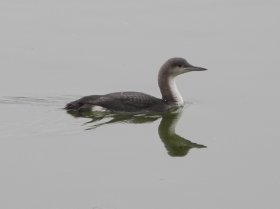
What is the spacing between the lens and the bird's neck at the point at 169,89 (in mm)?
12711

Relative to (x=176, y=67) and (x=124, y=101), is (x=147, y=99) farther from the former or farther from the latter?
(x=176, y=67)

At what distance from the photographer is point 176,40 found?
1504 centimetres

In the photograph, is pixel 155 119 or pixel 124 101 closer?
pixel 124 101

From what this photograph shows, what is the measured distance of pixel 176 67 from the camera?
506 inches

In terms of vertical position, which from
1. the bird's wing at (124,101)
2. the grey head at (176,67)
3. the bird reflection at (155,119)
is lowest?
the bird reflection at (155,119)

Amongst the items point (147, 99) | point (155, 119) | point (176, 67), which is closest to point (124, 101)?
point (147, 99)

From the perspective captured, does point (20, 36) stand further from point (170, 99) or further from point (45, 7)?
point (170, 99)

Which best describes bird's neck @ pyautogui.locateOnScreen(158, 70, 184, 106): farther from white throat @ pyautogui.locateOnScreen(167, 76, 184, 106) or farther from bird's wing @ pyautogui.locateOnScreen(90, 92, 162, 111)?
bird's wing @ pyautogui.locateOnScreen(90, 92, 162, 111)

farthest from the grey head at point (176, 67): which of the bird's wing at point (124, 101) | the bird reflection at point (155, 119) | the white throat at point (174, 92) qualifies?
the bird's wing at point (124, 101)

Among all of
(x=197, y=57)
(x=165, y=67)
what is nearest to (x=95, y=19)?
(x=197, y=57)

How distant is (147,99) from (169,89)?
64 cm

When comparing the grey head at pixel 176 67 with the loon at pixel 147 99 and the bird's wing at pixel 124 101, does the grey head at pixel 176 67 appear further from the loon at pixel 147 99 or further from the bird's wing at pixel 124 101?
the bird's wing at pixel 124 101

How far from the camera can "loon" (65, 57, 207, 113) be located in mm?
12141

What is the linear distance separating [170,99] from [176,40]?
2.54 m
